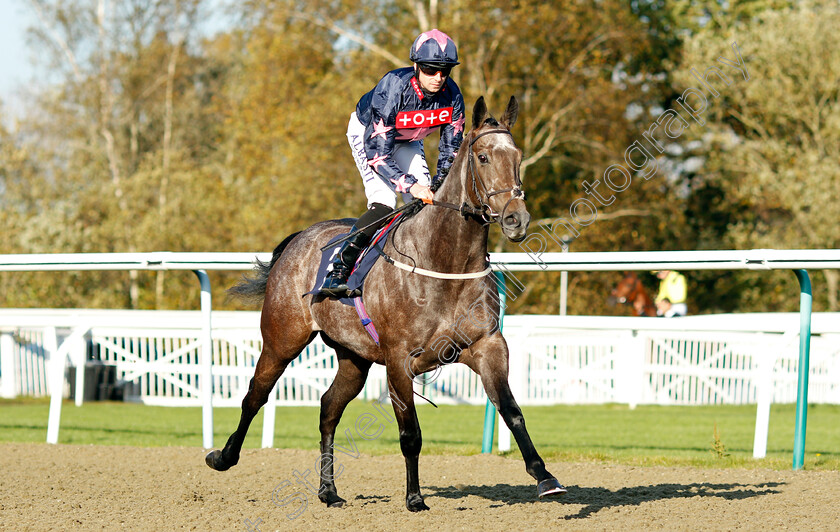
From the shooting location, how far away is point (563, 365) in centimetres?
1248

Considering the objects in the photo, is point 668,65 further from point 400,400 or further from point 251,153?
point 400,400

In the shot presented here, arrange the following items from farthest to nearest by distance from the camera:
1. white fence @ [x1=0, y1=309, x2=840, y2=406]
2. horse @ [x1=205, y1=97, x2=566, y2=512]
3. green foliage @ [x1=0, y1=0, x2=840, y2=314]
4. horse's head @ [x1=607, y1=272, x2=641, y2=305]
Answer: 1. green foliage @ [x1=0, y1=0, x2=840, y2=314]
2. horse's head @ [x1=607, y1=272, x2=641, y2=305]
3. white fence @ [x1=0, y1=309, x2=840, y2=406]
4. horse @ [x1=205, y1=97, x2=566, y2=512]

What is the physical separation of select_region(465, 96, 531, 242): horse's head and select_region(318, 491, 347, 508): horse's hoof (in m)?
1.77

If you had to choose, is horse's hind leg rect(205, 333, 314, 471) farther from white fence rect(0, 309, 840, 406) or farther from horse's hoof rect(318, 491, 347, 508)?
white fence rect(0, 309, 840, 406)

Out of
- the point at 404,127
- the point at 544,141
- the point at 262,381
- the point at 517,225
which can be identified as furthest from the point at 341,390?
the point at 544,141

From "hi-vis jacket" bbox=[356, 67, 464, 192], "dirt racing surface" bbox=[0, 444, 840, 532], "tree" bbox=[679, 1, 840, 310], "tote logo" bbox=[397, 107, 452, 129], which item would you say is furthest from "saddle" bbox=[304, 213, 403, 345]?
"tree" bbox=[679, 1, 840, 310]

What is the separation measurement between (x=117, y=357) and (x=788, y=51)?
1652cm

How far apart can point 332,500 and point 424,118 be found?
2080 mm

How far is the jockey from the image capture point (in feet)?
16.3

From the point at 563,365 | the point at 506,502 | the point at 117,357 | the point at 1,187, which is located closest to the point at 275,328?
the point at 506,502

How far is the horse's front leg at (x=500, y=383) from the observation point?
459cm

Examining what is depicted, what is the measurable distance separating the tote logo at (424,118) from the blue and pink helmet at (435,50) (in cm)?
31

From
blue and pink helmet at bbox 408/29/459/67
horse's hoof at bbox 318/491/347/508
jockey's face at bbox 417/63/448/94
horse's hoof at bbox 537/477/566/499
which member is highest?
blue and pink helmet at bbox 408/29/459/67

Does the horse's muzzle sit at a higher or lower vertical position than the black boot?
higher
